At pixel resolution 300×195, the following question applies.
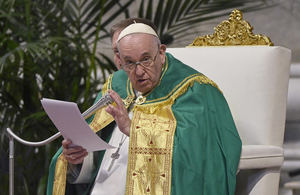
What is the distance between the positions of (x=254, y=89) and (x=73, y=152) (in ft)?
3.12

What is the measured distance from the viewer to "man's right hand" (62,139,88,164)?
2.79m

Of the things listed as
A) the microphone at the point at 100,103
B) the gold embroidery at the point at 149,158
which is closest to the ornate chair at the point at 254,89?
the gold embroidery at the point at 149,158

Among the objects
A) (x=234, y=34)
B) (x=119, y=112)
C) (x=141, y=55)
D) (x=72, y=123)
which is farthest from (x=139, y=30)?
(x=234, y=34)

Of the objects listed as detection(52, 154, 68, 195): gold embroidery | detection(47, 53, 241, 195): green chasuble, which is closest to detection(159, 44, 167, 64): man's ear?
detection(47, 53, 241, 195): green chasuble

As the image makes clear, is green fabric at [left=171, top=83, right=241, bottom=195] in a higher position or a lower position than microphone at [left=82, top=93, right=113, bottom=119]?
lower

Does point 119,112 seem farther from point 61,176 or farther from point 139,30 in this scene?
point 61,176

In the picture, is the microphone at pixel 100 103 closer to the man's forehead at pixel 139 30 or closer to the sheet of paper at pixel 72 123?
the sheet of paper at pixel 72 123

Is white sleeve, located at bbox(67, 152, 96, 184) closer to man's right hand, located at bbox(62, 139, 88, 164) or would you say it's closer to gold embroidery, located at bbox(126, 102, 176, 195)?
man's right hand, located at bbox(62, 139, 88, 164)

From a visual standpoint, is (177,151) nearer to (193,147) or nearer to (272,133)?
(193,147)

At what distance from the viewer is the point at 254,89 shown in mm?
3242

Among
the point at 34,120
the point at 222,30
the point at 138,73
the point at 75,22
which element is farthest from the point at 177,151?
the point at 75,22

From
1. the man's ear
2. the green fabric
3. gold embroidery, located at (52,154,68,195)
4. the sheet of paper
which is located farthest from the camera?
gold embroidery, located at (52,154,68,195)

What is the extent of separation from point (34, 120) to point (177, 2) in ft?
3.99

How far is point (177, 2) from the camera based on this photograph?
178 inches
